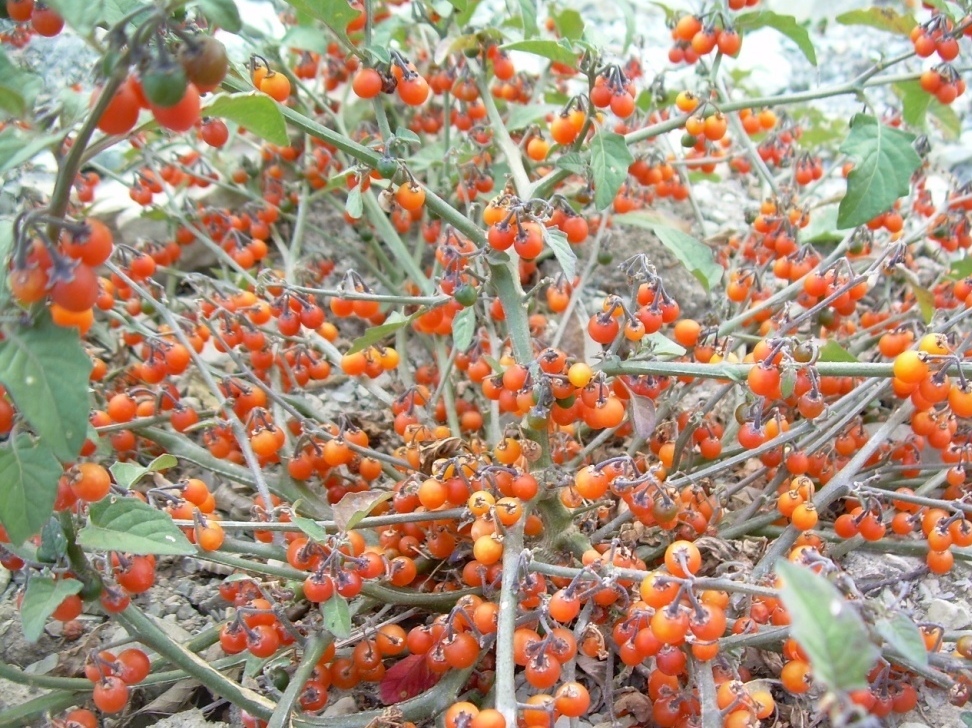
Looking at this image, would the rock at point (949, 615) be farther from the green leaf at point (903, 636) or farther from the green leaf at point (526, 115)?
the green leaf at point (526, 115)

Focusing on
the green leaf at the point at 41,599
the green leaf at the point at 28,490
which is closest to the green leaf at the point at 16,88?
the green leaf at the point at 28,490

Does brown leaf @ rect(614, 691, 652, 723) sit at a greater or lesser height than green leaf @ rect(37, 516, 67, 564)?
lesser

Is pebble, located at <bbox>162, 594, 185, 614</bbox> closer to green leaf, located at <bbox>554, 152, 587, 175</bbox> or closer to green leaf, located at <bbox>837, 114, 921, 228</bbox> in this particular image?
green leaf, located at <bbox>554, 152, 587, 175</bbox>

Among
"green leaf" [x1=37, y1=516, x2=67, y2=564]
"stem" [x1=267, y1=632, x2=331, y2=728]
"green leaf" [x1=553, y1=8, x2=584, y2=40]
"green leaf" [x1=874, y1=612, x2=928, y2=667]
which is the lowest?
"stem" [x1=267, y1=632, x2=331, y2=728]

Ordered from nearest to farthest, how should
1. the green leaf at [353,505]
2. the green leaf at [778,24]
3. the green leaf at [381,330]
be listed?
1. the green leaf at [353,505]
2. the green leaf at [381,330]
3. the green leaf at [778,24]

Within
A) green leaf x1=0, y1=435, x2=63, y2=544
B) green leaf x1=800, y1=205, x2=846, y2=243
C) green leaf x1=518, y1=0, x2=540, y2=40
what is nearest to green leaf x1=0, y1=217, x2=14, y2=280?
green leaf x1=0, y1=435, x2=63, y2=544
